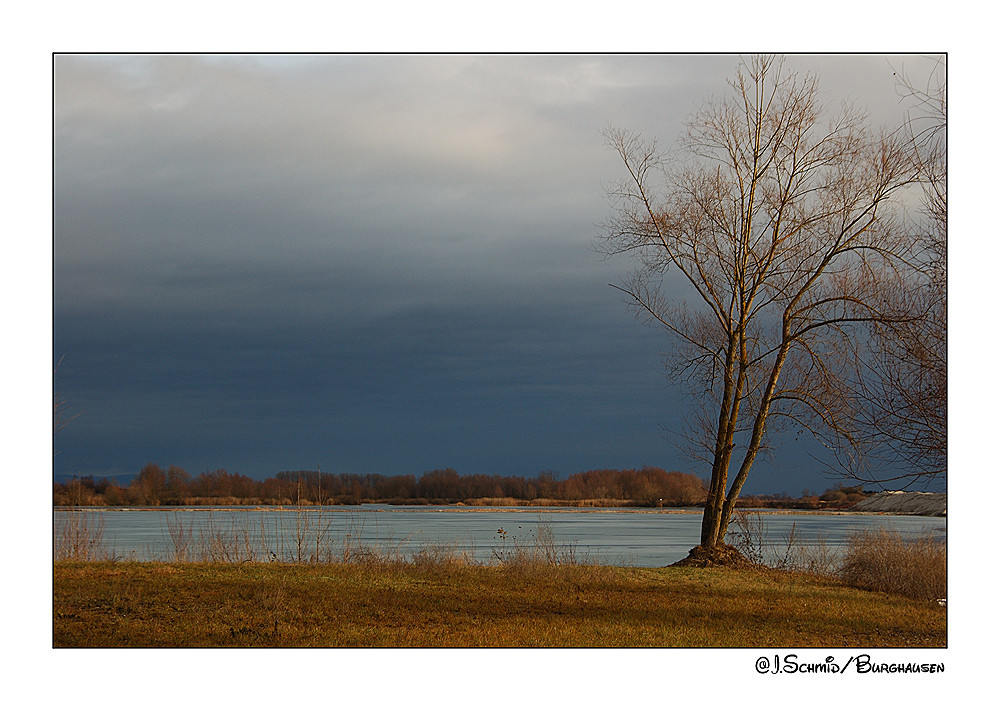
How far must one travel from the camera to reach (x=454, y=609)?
12531mm

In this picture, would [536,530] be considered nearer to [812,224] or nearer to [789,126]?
[812,224]

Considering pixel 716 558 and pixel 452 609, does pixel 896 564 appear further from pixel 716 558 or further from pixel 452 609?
pixel 452 609

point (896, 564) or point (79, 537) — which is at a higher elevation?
point (79, 537)

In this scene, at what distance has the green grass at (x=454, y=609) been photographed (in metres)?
11.0

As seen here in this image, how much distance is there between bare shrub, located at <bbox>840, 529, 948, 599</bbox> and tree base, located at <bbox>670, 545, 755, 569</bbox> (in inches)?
75.0

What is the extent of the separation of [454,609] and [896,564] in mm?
8154

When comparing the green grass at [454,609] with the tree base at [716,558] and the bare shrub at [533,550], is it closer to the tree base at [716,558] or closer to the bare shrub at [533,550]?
the bare shrub at [533,550]

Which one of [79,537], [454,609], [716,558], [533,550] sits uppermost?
[79,537]

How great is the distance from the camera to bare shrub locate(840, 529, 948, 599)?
48.3 feet

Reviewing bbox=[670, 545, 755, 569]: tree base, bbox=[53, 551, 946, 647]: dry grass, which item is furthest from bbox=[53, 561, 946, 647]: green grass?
bbox=[670, 545, 755, 569]: tree base

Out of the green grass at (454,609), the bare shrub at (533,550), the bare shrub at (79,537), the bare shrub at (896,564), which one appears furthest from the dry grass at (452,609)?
the bare shrub at (79,537)

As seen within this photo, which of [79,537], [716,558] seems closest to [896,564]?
[716,558]

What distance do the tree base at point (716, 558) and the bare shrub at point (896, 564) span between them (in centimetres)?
190
